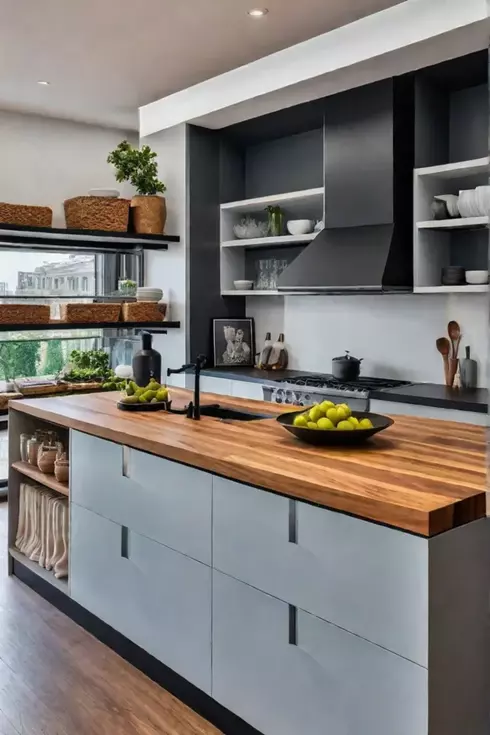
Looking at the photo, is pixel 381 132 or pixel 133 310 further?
pixel 133 310

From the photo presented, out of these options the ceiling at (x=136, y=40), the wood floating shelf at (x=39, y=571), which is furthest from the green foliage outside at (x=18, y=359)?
the wood floating shelf at (x=39, y=571)

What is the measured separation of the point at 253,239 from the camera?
510 cm

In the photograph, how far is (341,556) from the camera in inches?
70.7

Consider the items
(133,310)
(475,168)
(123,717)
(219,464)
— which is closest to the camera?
(219,464)

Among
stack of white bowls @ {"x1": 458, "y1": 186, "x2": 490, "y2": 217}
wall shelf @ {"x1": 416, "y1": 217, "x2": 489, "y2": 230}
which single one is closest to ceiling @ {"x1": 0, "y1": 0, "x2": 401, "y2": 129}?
stack of white bowls @ {"x1": 458, "y1": 186, "x2": 490, "y2": 217}

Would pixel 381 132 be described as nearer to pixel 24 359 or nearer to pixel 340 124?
pixel 340 124

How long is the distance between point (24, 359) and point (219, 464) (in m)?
3.45

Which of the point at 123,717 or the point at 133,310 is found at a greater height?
the point at 133,310

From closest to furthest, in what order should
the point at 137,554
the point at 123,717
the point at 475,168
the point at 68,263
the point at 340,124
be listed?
the point at 123,717, the point at 137,554, the point at 475,168, the point at 340,124, the point at 68,263

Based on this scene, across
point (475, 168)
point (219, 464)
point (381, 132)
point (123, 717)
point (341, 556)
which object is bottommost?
point (123, 717)

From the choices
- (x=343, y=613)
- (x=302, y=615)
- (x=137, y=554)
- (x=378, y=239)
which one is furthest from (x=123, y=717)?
(x=378, y=239)

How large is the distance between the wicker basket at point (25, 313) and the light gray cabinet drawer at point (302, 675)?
2.82m

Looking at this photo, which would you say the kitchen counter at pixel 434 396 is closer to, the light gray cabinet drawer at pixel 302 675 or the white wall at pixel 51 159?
the light gray cabinet drawer at pixel 302 675

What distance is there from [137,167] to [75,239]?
2.26ft
